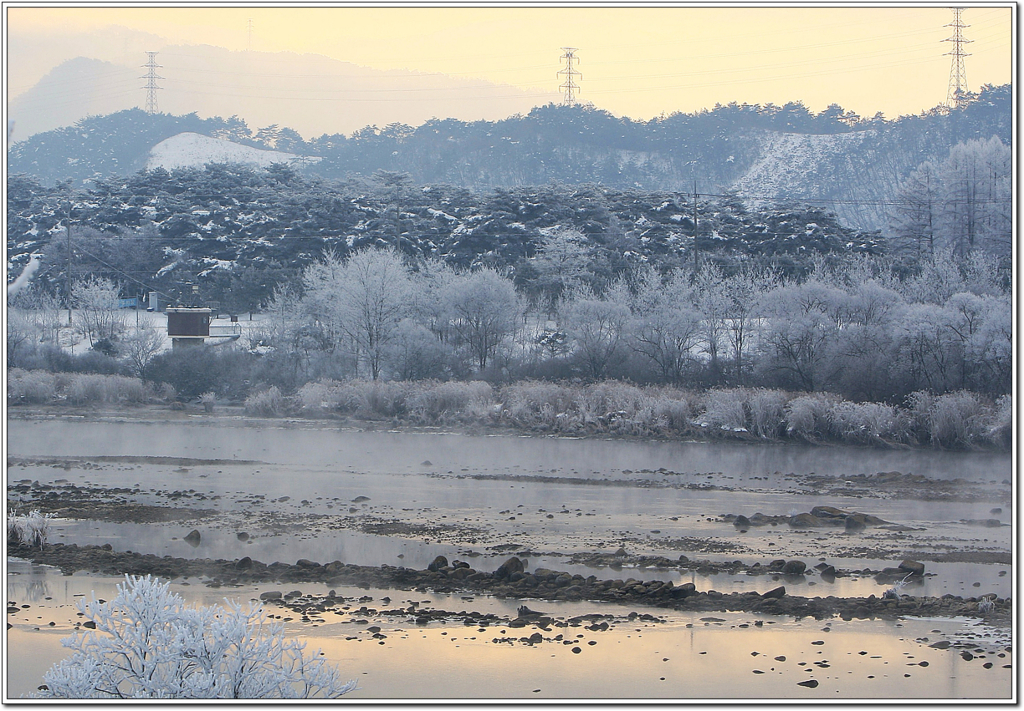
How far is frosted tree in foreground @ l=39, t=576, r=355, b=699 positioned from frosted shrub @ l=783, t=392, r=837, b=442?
52.5 feet

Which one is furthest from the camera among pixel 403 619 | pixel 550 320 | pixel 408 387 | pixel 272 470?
pixel 550 320

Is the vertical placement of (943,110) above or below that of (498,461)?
above

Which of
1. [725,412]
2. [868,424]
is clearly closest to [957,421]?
[868,424]

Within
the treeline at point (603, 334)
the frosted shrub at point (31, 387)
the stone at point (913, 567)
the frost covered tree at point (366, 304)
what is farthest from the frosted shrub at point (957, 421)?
the frosted shrub at point (31, 387)

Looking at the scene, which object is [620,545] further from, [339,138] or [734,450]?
[339,138]

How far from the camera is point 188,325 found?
28266mm

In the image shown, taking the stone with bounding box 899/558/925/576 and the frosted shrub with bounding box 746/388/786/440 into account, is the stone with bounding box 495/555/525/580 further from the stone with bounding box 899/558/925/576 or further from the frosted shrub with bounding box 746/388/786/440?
the frosted shrub with bounding box 746/388/786/440

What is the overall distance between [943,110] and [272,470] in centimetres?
2922

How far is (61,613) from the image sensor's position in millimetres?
8266

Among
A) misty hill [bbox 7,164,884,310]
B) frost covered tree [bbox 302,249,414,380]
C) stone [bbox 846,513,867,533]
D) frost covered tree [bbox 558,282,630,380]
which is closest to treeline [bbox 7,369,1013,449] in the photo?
frost covered tree [bbox 558,282,630,380]

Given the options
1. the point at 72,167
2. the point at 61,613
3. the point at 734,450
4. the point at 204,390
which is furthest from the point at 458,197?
the point at 61,613

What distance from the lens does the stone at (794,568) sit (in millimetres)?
9875

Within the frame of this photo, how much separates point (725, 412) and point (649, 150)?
922 inches

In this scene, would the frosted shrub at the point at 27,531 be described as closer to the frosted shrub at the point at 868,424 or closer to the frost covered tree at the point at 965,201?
the frosted shrub at the point at 868,424
